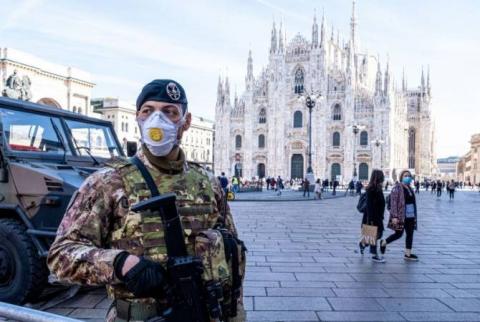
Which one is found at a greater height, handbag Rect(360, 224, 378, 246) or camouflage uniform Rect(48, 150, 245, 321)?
camouflage uniform Rect(48, 150, 245, 321)

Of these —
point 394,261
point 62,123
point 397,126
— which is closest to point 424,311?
point 394,261

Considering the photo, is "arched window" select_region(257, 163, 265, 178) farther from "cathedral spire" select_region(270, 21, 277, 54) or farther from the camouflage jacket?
the camouflage jacket

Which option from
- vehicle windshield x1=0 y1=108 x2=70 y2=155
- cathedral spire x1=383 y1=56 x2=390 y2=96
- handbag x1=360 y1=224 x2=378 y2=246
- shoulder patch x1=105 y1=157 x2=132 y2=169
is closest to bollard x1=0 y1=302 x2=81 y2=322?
shoulder patch x1=105 y1=157 x2=132 y2=169

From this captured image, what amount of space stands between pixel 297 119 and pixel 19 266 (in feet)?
168

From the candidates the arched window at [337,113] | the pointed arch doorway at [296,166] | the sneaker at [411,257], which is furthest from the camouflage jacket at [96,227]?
the pointed arch doorway at [296,166]

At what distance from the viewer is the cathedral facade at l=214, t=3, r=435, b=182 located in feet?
167

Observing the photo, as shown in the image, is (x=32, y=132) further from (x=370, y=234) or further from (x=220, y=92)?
(x=220, y=92)

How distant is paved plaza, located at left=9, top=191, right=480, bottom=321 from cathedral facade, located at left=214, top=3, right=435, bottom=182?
39.4m

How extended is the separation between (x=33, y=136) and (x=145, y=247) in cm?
418

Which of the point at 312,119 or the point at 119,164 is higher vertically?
the point at 312,119

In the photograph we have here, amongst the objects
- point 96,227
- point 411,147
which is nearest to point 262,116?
point 411,147

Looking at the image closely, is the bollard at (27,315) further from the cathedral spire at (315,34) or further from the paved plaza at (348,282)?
the cathedral spire at (315,34)

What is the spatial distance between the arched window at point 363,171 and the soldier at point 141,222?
51.1 metres

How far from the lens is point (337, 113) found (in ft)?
173
